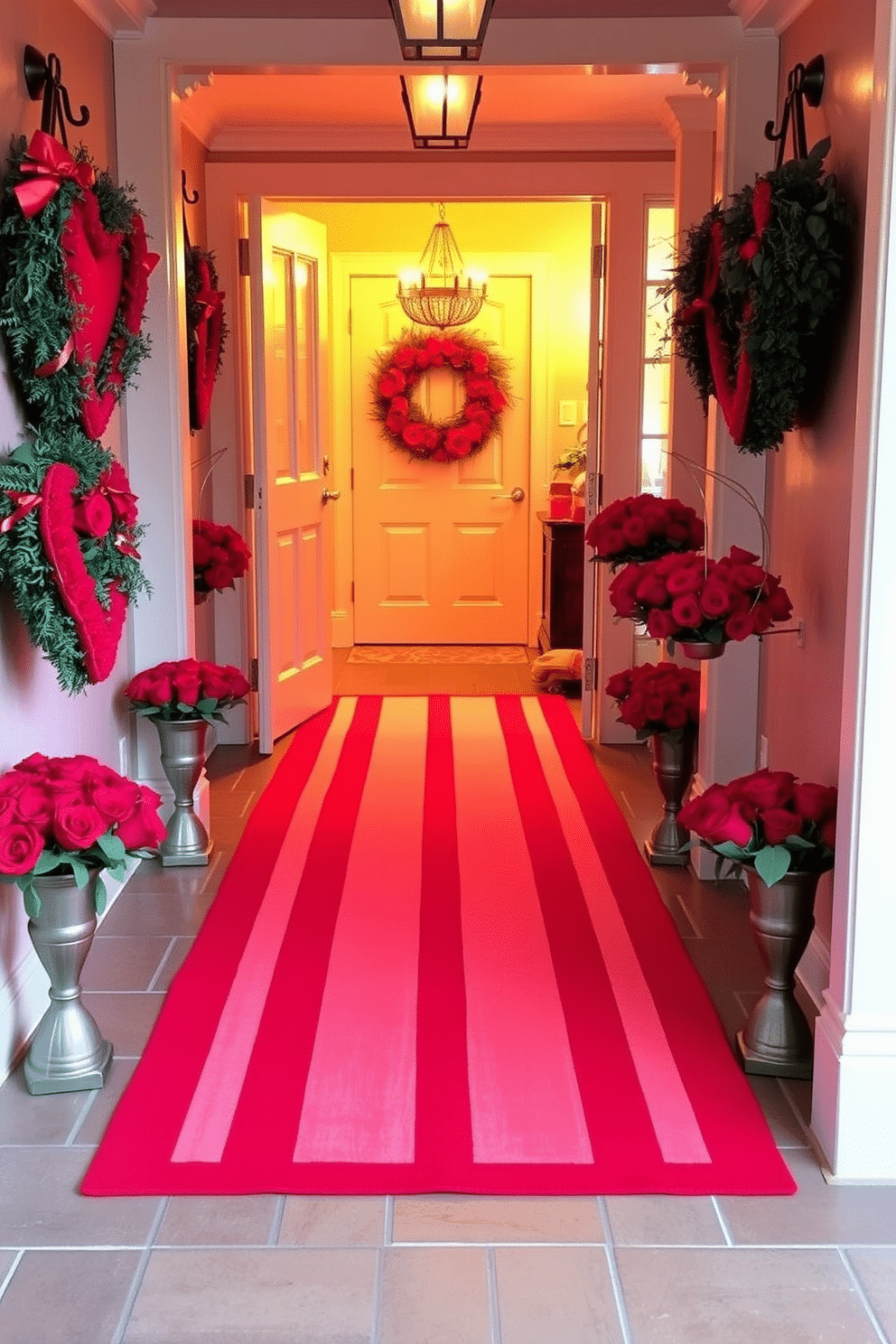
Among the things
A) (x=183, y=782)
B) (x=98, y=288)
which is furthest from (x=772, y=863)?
(x=183, y=782)

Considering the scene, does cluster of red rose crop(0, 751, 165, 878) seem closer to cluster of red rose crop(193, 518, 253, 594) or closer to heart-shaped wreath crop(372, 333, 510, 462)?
cluster of red rose crop(193, 518, 253, 594)

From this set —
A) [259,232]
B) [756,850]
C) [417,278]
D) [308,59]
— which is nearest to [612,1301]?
[756,850]

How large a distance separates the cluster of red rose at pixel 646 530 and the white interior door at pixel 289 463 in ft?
6.09

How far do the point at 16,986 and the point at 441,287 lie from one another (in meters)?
5.36

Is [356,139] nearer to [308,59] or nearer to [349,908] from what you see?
[308,59]

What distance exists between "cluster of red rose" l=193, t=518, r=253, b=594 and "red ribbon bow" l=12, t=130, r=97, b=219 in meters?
1.87

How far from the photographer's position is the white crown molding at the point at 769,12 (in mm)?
3637

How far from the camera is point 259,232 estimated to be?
18.0 ft

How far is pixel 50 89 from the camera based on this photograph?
10.7 ft

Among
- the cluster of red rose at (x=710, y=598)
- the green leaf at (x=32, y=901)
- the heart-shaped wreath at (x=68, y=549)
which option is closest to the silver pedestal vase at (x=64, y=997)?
the green leaf at (x=32, y=901)

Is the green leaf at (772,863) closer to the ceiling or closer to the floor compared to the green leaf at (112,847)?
closer to the floor

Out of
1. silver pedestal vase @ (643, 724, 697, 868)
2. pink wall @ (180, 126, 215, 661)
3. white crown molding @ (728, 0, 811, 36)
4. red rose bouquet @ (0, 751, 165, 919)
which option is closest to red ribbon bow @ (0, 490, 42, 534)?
red rose bouquet @ (0, 751, 165, 919)

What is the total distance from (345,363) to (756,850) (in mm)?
5837

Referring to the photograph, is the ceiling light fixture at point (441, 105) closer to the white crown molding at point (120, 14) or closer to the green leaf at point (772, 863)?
the white crown molding at point (120, 14)
